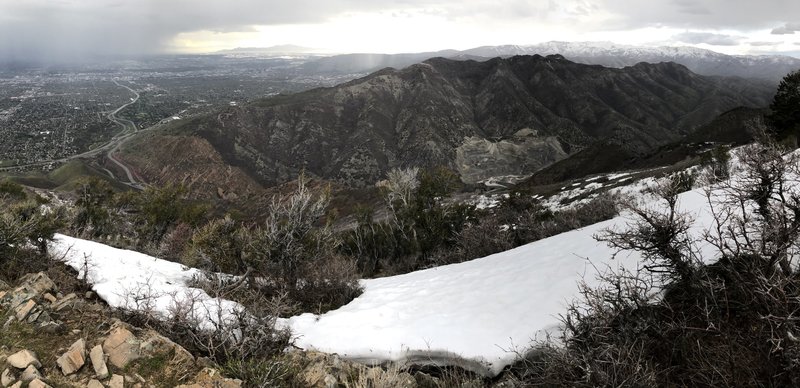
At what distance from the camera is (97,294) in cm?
789

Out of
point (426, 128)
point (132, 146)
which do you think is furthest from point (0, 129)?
point (426, 128)

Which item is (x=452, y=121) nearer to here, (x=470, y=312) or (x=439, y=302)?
(x=439, y=302)

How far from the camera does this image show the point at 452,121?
137000mm

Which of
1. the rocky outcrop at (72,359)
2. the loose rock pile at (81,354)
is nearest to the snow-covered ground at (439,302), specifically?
the loose rock pile at (81,354)

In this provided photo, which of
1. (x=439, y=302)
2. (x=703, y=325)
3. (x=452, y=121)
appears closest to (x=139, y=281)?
(x=439, y=302)

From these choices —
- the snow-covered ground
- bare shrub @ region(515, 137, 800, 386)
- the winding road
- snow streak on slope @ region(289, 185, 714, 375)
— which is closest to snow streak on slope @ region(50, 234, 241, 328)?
the snow-covered ground

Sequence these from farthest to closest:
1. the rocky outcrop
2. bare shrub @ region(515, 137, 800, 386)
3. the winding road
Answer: the winding road < the rocky outcrop < bare shrub @ region(515, 137, 800, 386)

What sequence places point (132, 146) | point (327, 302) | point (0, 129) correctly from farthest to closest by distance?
point (0, 129) < point (132, 146) < point (327, 302)

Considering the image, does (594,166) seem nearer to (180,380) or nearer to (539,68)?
(180,380)

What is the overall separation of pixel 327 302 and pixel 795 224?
8599 mm

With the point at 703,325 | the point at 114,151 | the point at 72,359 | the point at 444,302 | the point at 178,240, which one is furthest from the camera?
the point at 114,151

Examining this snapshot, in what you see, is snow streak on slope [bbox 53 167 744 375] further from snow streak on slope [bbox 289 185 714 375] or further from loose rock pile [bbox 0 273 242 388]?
loose rock pile [bbox 0 273 242 388]

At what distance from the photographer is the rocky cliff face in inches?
4582

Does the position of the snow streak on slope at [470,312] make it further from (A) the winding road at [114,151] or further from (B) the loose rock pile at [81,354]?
(A) the winding road at [114,151]
